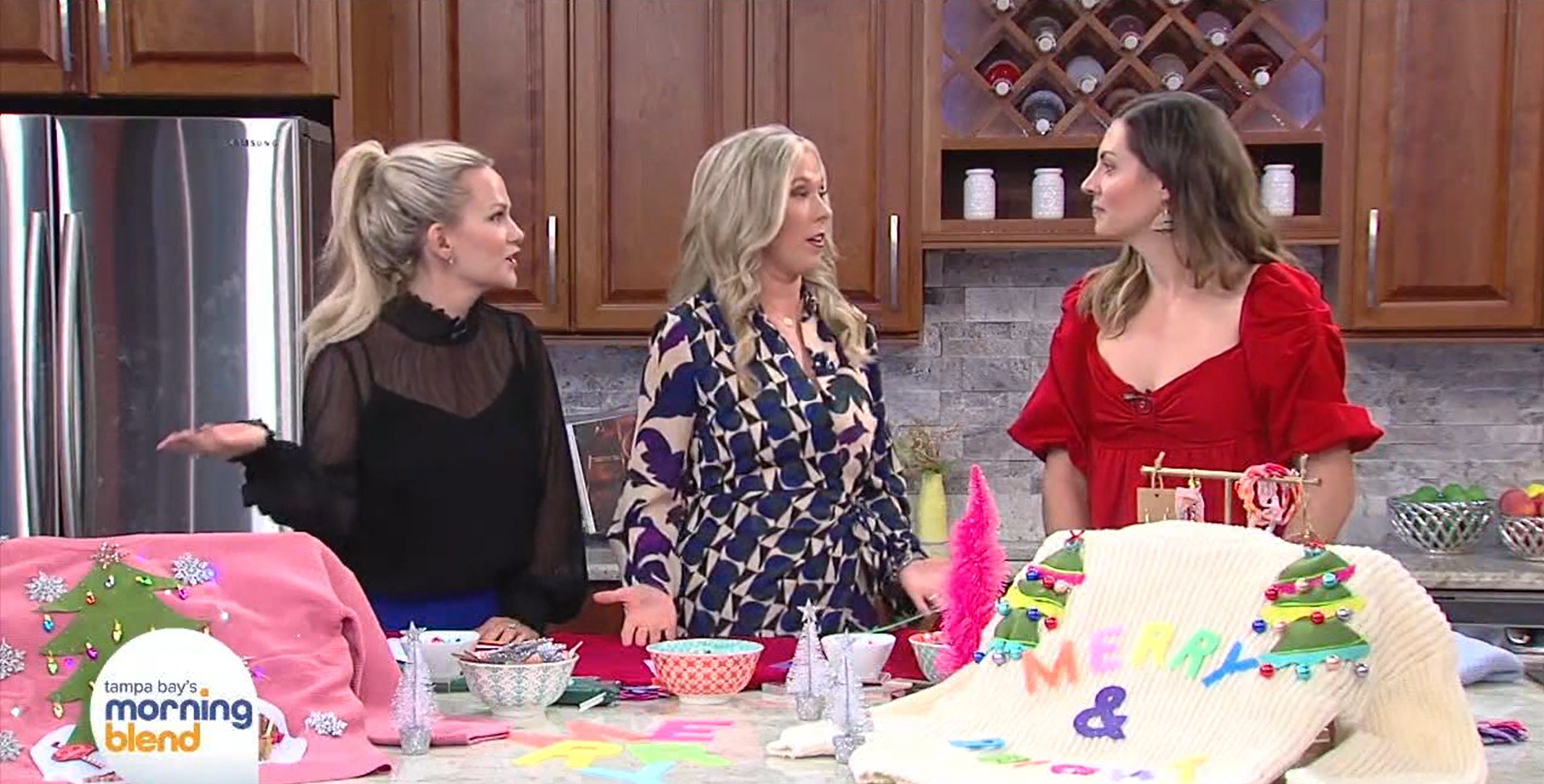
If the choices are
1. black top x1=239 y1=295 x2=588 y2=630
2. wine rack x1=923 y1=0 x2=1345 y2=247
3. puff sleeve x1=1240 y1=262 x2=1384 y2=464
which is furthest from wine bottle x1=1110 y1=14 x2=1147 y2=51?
black top x1=239 y1=295 x2=588 y2=630

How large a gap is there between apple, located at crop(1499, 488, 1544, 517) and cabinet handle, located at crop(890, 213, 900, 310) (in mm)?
1401

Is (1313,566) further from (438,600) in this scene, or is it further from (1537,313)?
(1537,313)

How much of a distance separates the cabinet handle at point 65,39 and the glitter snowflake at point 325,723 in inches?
95.5

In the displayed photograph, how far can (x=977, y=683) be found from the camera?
1.50m

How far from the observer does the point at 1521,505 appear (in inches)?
139

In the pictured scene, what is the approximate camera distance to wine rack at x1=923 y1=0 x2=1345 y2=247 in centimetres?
358

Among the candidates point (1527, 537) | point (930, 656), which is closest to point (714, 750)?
point (930, 656)

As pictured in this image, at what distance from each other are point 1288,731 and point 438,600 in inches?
49.6

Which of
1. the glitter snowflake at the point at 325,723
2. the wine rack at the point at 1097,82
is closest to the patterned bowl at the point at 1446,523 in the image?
the wine rack at the point at 1097,82

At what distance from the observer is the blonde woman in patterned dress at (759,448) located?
7.48 feet

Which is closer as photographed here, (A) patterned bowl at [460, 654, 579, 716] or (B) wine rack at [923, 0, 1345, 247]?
(A) patterned bowl at [460, 654, 579, 716]

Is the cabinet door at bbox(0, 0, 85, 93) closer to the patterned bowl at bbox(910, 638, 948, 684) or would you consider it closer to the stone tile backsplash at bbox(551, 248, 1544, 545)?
the stone tile backsplash at bbox(551, 248, 1544, 545)

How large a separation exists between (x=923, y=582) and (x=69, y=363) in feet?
6.09

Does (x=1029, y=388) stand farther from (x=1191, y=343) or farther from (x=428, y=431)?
(x=428, y=431)
